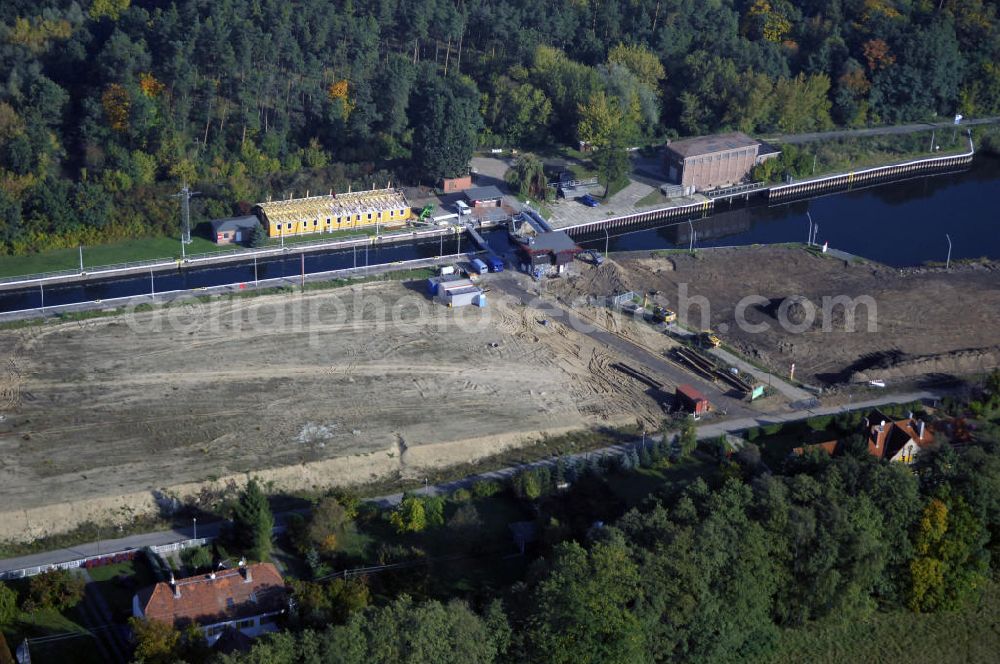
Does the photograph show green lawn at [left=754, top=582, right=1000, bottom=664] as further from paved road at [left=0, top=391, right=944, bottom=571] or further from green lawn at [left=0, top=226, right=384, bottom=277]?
green lawn at [left=0, top=226, right=384, bottom=277]

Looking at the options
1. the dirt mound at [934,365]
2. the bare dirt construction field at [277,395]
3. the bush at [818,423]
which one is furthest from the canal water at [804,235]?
the bush at [818,423]

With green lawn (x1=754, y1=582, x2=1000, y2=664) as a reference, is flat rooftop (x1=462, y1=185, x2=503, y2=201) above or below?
above

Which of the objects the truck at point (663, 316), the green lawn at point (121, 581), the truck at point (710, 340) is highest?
the truck at point (663, 316)

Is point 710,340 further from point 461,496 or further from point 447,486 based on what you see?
point 461,496

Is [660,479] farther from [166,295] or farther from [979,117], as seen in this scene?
[979,117]

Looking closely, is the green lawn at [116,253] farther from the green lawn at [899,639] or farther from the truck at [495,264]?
the green lawn at [899,639]

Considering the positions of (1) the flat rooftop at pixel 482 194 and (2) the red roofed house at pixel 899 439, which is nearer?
(2) the red roofed house at pixel 899 439

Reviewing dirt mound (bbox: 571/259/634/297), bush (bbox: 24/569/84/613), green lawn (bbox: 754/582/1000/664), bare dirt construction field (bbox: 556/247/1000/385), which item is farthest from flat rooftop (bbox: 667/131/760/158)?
bush (bbox: 24/569/84/613)
